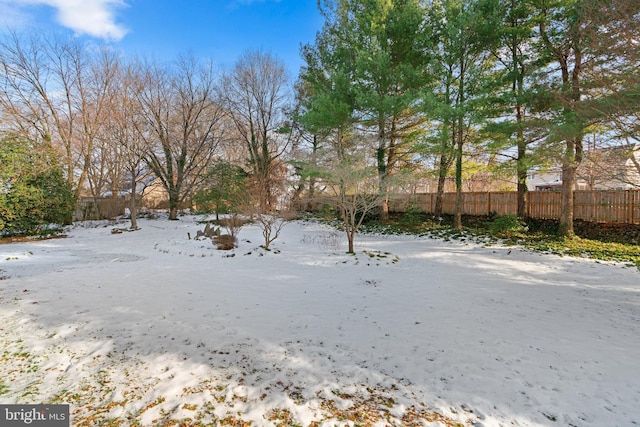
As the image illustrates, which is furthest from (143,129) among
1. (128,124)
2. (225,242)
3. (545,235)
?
(545,235)

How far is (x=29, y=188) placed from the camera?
1188 cm

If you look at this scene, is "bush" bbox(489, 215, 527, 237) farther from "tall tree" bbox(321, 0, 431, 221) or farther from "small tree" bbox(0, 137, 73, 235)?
"small tree" bbox(0, 137, 73, 235)

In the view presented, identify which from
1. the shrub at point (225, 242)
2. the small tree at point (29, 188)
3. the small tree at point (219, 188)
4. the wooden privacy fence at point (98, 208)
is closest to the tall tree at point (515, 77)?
the shrub at point (225, 242)

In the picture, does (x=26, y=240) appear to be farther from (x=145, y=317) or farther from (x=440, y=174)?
(x=440, y=174)

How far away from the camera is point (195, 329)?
3629 millimetres

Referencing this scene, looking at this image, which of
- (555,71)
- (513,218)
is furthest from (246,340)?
(555,71)

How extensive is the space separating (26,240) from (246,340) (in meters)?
13.1

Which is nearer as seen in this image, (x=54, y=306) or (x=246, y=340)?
(x=246, y=340)

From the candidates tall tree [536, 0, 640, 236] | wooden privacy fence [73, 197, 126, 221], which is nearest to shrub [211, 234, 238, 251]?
tall tree [536, 0, 640, 236]

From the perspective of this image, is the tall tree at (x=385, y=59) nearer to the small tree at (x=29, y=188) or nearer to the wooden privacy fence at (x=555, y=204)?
the wooden privacy fence at (x=555, y=204)

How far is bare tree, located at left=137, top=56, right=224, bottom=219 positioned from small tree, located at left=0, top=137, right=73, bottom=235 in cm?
500

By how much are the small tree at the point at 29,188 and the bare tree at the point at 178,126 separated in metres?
5.00

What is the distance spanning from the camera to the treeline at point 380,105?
26.3ft

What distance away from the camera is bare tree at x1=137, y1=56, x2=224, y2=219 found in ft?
57.7
